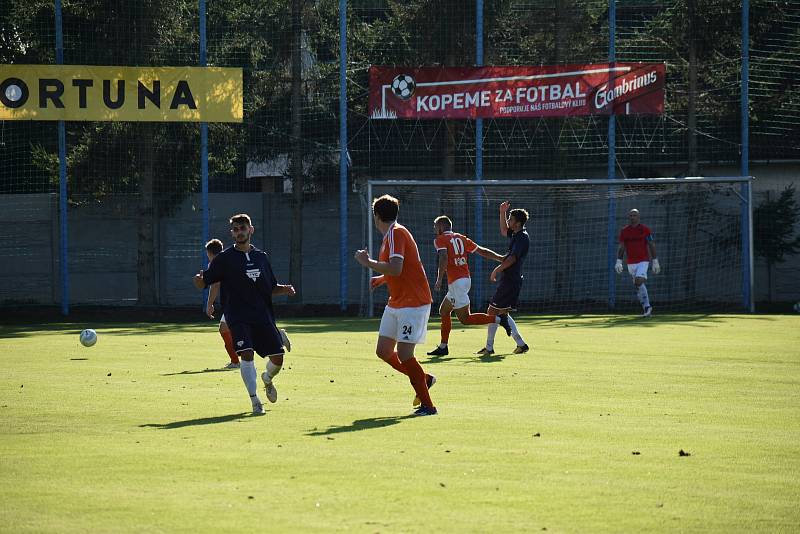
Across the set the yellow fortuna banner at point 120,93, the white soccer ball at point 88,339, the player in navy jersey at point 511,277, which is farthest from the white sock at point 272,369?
the yellow fortuna banner at point 120,93

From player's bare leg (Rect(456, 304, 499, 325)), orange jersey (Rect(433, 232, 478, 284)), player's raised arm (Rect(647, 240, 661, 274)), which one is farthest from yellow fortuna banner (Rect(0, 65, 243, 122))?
player's bare leg (Rect(456, 304, 499, 325))

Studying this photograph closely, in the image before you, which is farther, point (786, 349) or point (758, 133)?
point (758, 133)

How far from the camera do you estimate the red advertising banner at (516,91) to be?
28.4 metres

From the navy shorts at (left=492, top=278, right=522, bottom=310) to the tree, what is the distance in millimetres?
15946

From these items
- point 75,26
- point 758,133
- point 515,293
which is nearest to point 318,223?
point 75,26

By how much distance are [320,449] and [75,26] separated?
76.1ft

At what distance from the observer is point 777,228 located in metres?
29.7

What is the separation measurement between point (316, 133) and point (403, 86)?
2.72 metres

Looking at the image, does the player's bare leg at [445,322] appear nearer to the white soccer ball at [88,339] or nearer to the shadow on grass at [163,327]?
the shadow on grass at [163,327]

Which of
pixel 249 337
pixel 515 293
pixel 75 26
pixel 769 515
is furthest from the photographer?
pixel 75 26

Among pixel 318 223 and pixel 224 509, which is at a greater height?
pixel 318 223

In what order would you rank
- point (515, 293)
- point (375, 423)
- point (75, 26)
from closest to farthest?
point (375, 423) < point (515, 293) < point (75, 26)

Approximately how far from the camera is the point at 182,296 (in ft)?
98.3

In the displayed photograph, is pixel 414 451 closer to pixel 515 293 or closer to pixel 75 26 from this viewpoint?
pixel 515 293
